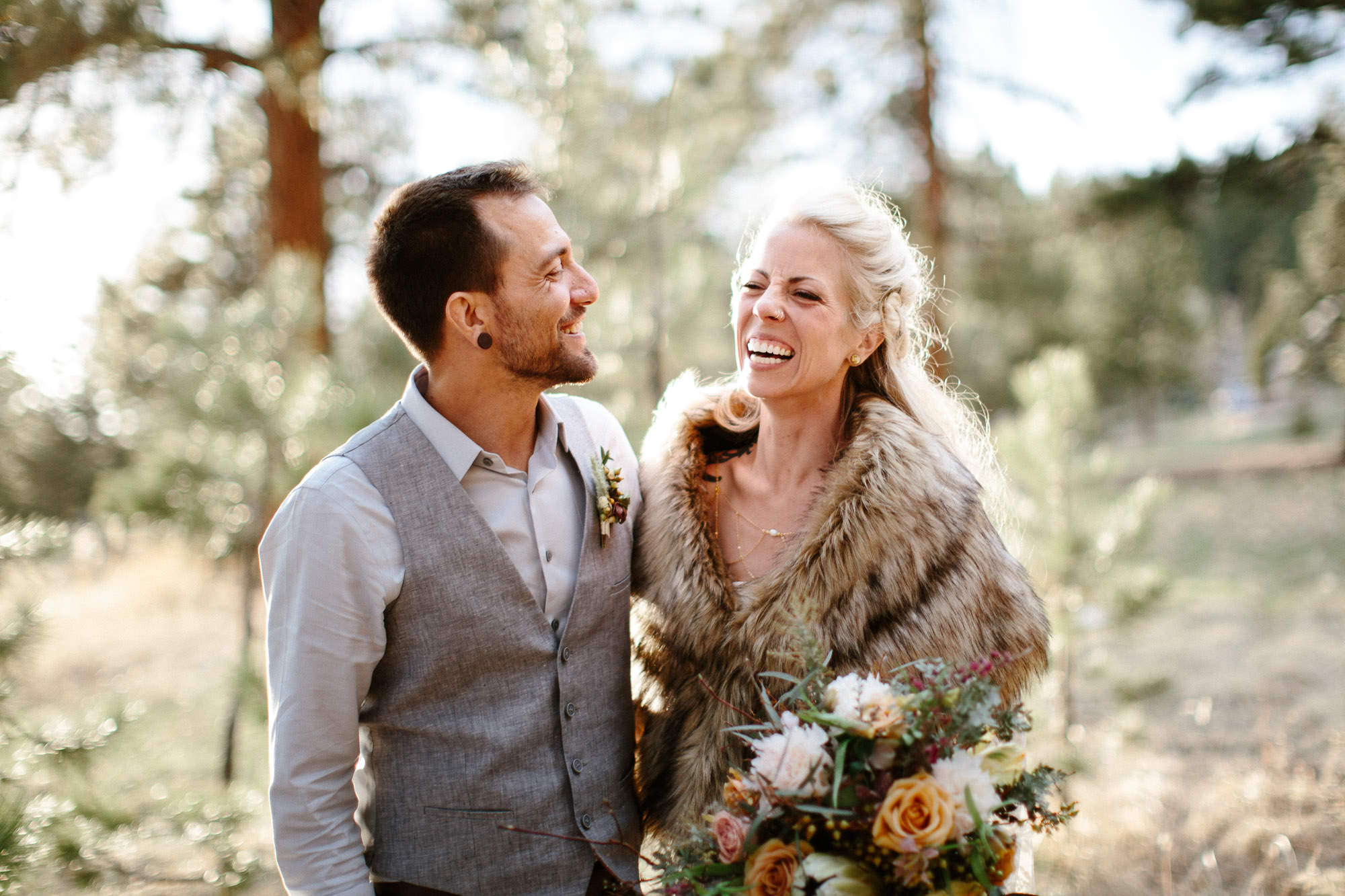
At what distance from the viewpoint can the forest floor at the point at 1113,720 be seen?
3.37 metres

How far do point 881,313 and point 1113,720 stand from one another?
544 cm

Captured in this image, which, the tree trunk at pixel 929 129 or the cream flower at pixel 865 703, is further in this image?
the tree trunk at pixel 929 129

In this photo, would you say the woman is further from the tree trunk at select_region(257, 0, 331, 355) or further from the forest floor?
the tree trunk at select_region(257, 0, 331, 355)

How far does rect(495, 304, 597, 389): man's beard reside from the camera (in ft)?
6.71

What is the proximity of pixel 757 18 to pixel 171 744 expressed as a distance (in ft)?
26.5

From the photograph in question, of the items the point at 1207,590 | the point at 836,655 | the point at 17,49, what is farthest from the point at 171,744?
the point at 1207,590

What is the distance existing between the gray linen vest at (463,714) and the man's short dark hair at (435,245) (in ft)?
0.95

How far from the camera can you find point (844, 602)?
6.64 ft

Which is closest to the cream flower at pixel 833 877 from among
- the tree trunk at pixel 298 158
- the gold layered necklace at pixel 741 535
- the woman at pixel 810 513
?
the woman at pixel 810 513

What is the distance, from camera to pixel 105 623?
9.71 m

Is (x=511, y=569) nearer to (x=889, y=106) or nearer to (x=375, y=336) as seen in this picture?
(x=889, y=106)

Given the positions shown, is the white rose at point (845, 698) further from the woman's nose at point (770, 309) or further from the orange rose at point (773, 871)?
the woman's nose at point (770, 309)

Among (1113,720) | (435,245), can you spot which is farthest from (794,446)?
(1113,720)

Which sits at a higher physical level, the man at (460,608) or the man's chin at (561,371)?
the man's chin at (561,371)
